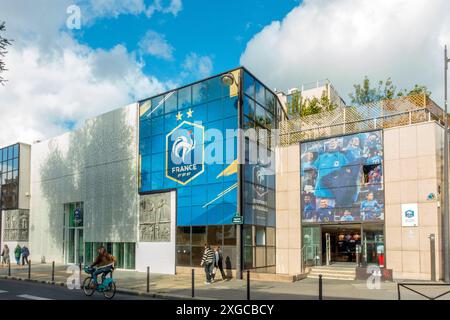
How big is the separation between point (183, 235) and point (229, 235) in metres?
3.32

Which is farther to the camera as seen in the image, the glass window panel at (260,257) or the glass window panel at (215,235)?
the glass window panel at (260,257)

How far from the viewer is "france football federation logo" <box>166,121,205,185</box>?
83.6 feet

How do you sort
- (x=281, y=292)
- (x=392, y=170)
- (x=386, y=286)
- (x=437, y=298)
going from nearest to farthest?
(x=437, y=298) < (x=281, y=292) < (x=386, y=286) < (x=392, y=170)

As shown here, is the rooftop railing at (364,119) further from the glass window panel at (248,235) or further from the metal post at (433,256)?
the glass window panel at (248,235)

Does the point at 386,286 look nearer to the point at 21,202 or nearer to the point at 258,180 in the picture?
the point at 258,180

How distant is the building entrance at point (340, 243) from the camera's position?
24.4 metres

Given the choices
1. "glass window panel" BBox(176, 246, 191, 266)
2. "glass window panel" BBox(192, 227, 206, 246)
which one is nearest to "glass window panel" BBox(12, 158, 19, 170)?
"glass window panel" BBox(176, 246, 191, 266)

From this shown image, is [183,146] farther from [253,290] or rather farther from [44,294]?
[44,294]

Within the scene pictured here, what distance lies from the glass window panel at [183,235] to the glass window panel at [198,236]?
0.38m

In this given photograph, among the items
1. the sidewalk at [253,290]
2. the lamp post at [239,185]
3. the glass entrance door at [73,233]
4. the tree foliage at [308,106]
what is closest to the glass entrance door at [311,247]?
the sidewalk at [253,290]

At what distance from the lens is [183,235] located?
84.2 feet

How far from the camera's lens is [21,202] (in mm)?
38656

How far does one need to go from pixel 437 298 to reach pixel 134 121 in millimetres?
22320

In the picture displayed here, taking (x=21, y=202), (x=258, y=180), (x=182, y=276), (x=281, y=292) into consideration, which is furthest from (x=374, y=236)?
(x=21, y=202)
